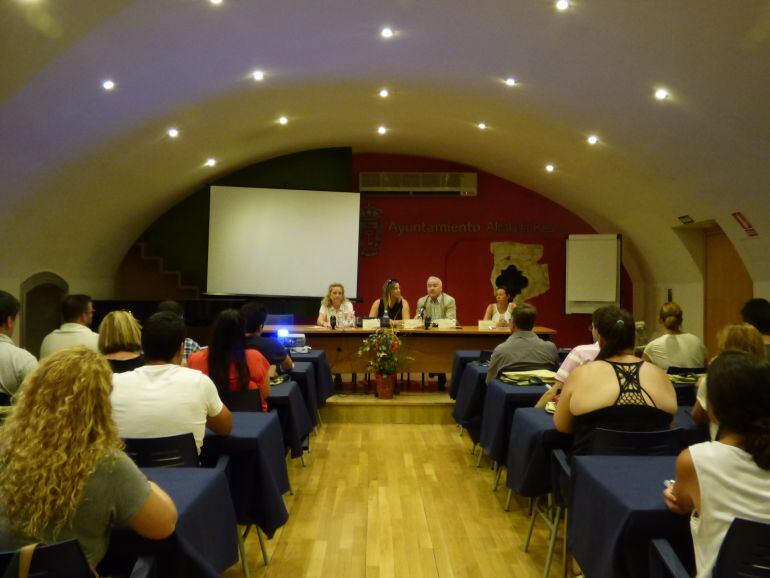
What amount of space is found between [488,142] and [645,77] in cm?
376

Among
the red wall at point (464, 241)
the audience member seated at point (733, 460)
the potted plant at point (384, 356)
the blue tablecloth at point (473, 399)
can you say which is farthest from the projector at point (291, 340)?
the red wall at point (464, 241)

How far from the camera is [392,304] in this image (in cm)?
734

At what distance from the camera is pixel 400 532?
3350mm

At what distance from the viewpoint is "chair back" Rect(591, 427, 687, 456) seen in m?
2.33

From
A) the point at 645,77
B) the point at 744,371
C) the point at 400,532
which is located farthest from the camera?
the point at 645,77

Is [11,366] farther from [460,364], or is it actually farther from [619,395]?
[460,364]

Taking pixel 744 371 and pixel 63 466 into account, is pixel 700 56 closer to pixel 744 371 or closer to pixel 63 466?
pixel 744 371

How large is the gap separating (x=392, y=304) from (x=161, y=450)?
525 cm

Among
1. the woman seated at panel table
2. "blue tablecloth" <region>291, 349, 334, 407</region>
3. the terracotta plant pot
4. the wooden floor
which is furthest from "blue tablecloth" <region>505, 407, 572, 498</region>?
the woman seated at panel table

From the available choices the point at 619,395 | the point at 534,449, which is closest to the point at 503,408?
the point at 534,449

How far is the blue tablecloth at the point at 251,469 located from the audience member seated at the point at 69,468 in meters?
1.00

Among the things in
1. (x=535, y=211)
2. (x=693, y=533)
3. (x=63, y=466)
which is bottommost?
(x=693, y=533)

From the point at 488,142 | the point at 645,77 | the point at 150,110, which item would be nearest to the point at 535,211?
the point at 488,142

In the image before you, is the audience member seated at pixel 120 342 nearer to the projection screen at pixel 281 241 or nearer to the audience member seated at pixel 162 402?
the audience member seated at pixel 162 402
